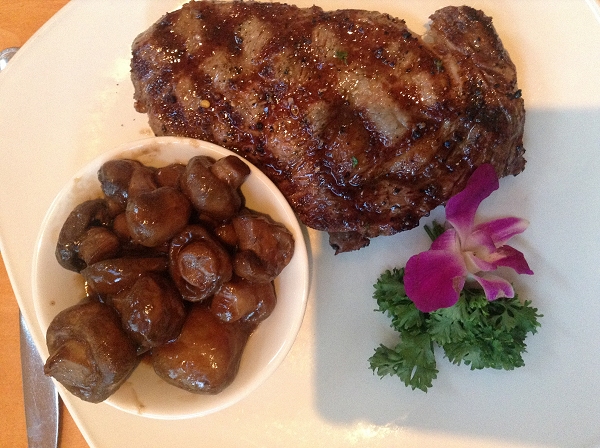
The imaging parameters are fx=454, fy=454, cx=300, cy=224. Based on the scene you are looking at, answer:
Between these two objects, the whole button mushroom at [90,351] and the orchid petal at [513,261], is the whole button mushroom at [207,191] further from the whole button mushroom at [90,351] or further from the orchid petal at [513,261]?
the orchid petal at [513,261]

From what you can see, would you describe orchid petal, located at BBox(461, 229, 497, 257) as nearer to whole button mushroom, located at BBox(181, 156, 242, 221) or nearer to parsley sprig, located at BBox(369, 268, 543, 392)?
parsley sprig, located at BBox(369, 268, 543, 392)

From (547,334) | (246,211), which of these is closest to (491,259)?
(547,334)

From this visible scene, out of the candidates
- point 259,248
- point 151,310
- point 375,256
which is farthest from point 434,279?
point 151,310

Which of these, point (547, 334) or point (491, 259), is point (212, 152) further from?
point (547, 334)

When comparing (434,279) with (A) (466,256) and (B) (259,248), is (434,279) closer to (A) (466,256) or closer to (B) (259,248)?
(A) (466,256)

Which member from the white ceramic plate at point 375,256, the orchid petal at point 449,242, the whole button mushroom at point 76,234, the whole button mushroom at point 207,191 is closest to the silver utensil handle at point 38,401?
the white ceramic plate at point 375,256

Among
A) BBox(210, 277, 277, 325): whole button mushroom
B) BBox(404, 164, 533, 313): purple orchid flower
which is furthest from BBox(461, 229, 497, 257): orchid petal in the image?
BBox(210, 277, 277, 325): whole button mushroom
